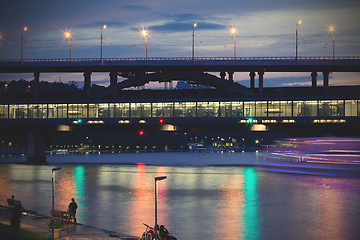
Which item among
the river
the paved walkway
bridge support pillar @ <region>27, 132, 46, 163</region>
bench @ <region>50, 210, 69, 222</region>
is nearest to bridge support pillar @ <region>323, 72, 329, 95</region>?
the river

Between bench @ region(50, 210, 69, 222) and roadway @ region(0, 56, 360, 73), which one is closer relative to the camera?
bench @ region(50, 210, 69, 222)

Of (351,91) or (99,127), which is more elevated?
(351,91)

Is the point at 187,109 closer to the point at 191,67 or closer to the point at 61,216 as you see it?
the point at 191,67

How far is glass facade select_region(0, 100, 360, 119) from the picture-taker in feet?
400

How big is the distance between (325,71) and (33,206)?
3943 inches

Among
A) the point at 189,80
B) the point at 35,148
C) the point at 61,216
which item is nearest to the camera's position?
the point at 61,216

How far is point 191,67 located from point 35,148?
46872 mm

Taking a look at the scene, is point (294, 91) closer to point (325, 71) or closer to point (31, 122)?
point (325, 71)

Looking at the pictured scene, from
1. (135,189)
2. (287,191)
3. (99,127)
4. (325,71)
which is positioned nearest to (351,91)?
(325,71)

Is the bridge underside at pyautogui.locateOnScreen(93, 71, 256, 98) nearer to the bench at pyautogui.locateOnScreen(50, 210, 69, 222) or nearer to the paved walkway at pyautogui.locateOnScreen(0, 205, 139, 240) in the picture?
the paved walkway at pyautogui.locateOnScreen(0, 205, 139, 240)

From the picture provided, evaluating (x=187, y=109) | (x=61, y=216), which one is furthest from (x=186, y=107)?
(x=61, y=216)

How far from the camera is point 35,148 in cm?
13850

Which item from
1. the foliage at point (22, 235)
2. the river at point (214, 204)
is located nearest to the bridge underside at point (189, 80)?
the river at point (214, 204)

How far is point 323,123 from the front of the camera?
11962 centimetres
